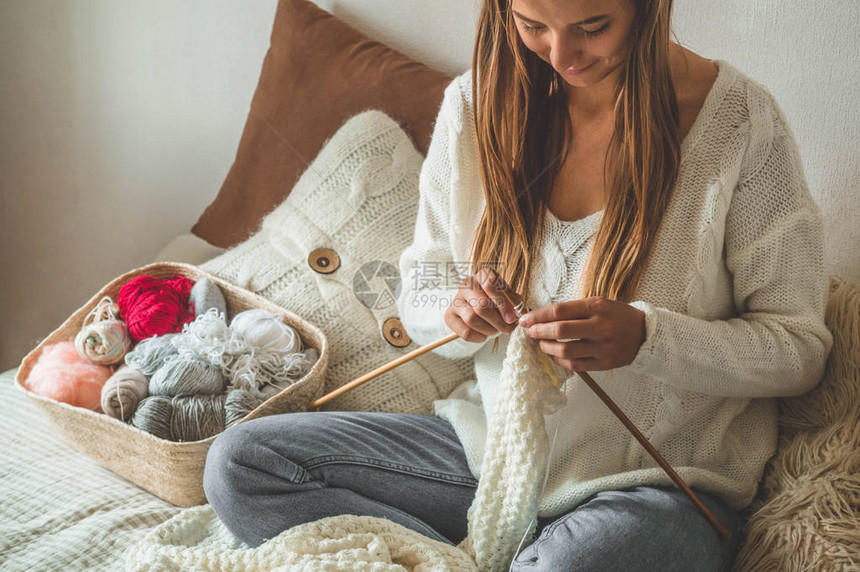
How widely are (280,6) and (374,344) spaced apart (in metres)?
0.78

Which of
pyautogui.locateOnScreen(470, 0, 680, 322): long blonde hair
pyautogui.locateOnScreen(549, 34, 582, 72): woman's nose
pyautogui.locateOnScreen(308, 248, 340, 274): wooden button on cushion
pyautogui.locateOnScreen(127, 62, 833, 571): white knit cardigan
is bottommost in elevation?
pyautogui.locateOnScreen(127, 62, 833, 571): white knit cardigan

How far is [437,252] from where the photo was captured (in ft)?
3.77

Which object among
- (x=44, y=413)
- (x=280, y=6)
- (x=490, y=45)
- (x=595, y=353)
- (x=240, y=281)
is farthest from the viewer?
(x=280, y=6)

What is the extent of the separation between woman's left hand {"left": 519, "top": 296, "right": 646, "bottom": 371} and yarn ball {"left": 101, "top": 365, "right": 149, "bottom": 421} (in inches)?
24.7

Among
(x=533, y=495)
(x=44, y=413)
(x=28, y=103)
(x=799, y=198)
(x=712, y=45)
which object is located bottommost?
(x=533, y=495)

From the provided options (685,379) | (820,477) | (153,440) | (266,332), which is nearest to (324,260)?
(266,332)

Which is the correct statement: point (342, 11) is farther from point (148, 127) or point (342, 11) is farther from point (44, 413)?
point (44, 413)

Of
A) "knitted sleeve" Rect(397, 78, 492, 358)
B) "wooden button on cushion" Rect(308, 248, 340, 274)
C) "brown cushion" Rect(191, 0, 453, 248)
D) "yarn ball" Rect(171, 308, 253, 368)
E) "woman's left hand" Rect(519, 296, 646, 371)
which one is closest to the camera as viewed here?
"woman's left hand" Rect(519, 296, 646, 371)

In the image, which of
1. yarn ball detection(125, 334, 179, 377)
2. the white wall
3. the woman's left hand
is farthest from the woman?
the white wall

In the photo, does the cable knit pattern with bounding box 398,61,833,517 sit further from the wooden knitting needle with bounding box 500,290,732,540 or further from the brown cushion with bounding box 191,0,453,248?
the brown cushion with bounding box 191,0,453,248

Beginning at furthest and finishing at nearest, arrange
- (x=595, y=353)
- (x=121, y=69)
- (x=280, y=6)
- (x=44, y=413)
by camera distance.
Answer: (x=121, y=69) < (x=280, y=6) < (x=44, y=413) < (x=595, y=353)

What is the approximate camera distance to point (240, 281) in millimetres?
1373

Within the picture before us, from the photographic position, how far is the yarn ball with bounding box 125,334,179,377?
122 centimetres

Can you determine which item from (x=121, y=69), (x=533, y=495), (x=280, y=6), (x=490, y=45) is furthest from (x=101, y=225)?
(x=533, y=495)
